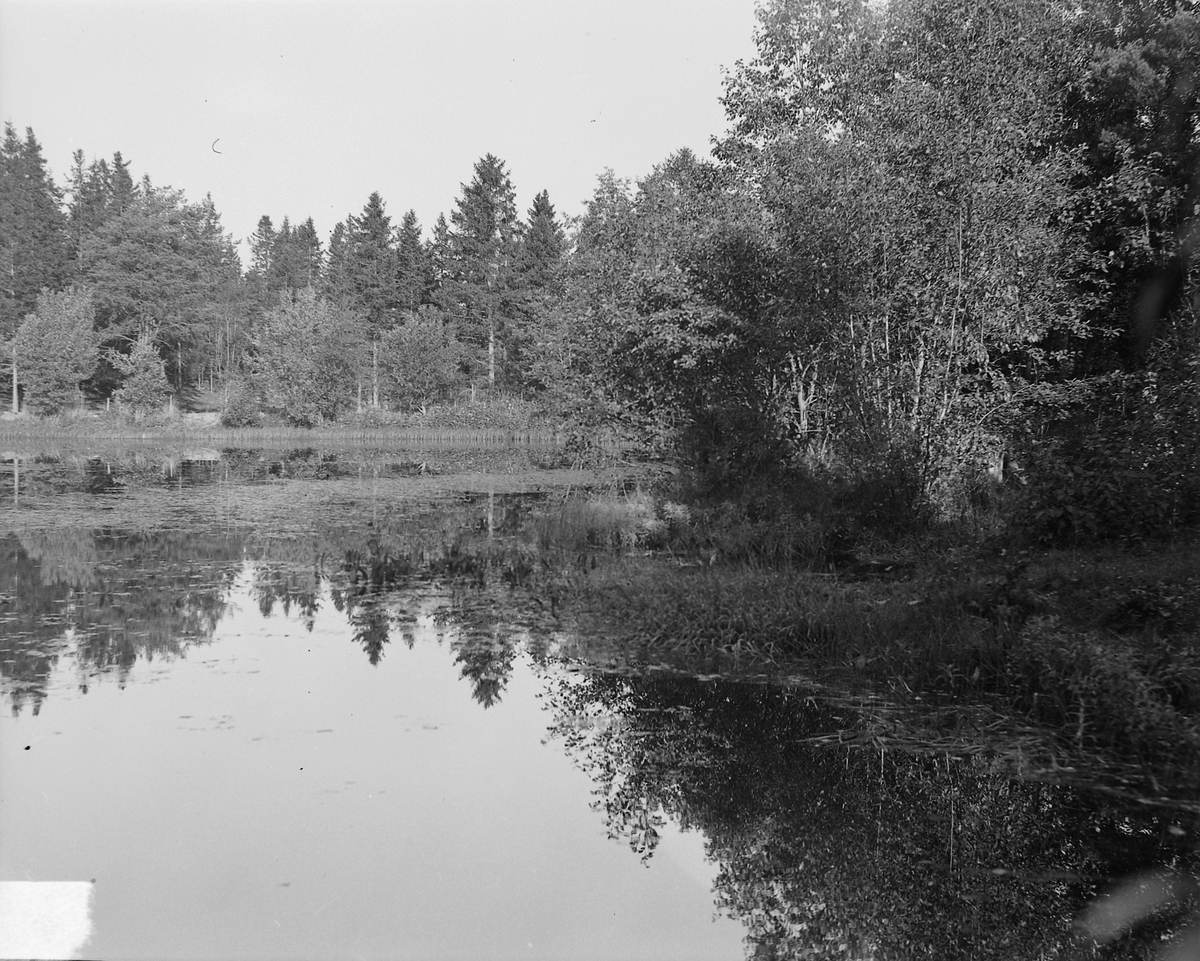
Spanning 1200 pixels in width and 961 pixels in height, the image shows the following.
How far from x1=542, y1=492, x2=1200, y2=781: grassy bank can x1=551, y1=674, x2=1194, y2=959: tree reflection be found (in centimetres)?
86

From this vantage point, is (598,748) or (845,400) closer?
(598,748)

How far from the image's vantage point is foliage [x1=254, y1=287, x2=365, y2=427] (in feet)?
184

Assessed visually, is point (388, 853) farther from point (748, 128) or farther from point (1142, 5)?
point (1142, 5)

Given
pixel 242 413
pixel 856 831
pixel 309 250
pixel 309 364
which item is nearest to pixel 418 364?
pixel 309 364

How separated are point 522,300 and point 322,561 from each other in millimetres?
51024

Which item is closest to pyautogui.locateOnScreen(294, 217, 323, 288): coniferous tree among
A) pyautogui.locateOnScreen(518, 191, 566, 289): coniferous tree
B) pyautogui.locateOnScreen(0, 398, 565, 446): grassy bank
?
pyautogui.locateOnScreen(518, 191, 566, 289): coniferous tree

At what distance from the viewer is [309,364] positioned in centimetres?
5612

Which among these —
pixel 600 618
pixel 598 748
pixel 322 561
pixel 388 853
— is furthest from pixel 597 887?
pixel 322 561

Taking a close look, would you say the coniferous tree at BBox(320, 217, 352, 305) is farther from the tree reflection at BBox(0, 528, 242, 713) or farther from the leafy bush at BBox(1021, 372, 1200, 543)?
the leafy bush at BBox(1021, 372, 1200, 543)

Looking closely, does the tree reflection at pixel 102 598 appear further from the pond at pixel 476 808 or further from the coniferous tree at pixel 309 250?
the coniferous tree at pixel 309 250

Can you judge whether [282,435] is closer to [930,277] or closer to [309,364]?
[309,364]

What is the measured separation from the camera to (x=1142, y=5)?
Result: 62.0ft

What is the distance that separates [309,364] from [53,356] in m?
13.9

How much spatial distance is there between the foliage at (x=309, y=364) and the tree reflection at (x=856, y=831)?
5225 centimetres
